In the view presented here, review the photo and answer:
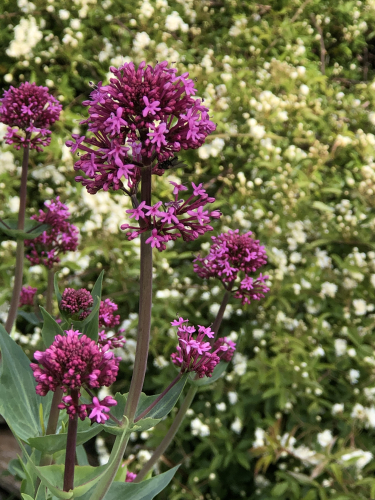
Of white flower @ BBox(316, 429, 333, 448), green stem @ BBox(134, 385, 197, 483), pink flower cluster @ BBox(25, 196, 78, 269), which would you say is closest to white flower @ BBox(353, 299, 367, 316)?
white flower @ BBox(316, 429, 333, 448)

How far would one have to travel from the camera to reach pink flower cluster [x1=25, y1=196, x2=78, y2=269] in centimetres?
206

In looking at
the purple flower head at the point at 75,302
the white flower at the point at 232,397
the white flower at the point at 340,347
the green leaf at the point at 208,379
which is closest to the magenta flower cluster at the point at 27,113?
the purple flower head at the point at 75,302

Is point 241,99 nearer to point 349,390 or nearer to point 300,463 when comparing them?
point 349,390

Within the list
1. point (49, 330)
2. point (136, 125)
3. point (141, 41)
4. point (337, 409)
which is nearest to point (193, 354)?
point (49, 330)

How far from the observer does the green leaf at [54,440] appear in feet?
4.47

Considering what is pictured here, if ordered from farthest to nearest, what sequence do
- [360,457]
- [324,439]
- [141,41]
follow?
[141,41] → [324,439] → [360,457]

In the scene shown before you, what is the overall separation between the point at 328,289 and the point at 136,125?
9.56 feet

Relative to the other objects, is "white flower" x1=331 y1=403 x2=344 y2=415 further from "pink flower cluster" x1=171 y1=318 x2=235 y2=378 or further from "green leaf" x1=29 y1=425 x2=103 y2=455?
"green leaf" x1=29 y1=425 x2=103 y2=455

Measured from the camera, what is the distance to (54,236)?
211 cm

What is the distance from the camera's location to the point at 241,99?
454cm

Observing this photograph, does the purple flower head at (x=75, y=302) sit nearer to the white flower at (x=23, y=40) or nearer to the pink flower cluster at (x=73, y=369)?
the pink flower cluster at (x=73, y=369)

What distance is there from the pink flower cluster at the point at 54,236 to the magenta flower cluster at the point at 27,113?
27cm

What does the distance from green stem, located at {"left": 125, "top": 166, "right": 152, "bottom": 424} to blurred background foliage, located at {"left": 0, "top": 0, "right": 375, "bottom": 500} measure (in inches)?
57.2

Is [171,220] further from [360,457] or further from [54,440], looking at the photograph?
[360,457]
